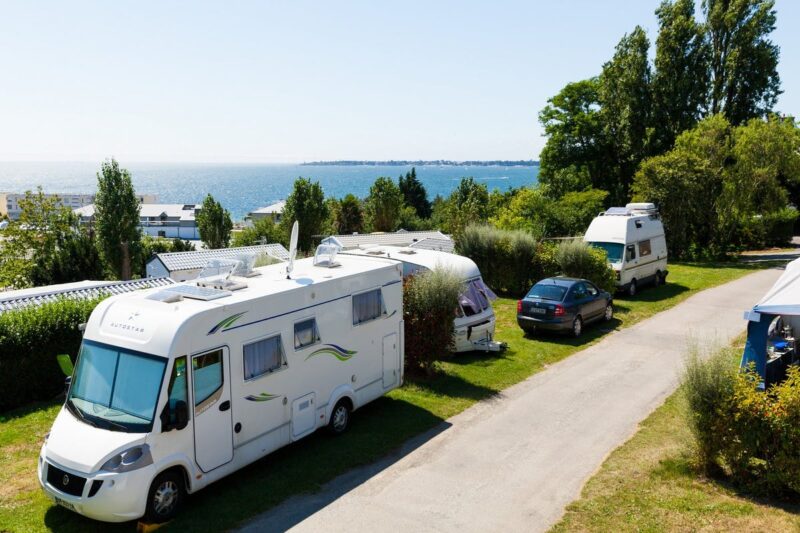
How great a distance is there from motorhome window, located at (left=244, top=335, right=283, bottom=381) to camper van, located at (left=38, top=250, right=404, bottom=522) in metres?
0.02

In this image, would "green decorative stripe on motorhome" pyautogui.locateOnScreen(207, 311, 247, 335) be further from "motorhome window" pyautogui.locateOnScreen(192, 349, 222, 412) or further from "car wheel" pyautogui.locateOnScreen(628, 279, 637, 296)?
"car wheel" pyautogui.locateOnScreen(628, 279, 637, 296)

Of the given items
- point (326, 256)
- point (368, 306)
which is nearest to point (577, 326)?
point (368, 306)

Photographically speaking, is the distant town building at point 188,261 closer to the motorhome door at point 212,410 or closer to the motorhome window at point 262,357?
the motorhome window at point 262,357

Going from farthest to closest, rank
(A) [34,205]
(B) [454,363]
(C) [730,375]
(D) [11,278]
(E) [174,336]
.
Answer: (A) [34,205] → (D) [11,278] → (B) [454,363] → (C) [730,375] → (E) [174,336]

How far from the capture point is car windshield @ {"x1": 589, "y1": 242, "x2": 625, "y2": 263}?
22031mm

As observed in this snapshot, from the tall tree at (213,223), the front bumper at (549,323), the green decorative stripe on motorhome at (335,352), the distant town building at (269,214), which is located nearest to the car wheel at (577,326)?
the front bumper at (549,323)

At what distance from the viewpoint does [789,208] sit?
39.9 meters

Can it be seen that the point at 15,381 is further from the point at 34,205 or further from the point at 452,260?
the point at 34,205

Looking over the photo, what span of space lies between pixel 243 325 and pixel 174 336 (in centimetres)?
111

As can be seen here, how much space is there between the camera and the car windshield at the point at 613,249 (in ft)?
72.3

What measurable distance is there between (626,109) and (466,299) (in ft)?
101

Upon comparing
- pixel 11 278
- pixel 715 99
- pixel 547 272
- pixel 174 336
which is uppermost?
pixel 715 99

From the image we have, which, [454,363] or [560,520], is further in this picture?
[454,363]

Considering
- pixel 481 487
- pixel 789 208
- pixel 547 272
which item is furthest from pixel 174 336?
pixel 789 208
